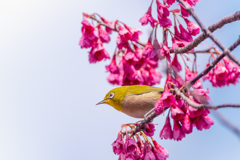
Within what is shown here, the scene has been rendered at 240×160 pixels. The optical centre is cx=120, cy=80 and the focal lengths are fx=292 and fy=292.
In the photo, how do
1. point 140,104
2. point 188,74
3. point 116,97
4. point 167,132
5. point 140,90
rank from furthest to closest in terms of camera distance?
point 116,97 → point 140,90 → point 140,104 → point 188,74 → point 167,132

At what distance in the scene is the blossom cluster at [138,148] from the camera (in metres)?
3.10

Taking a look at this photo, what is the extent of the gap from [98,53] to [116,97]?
1.36 meters

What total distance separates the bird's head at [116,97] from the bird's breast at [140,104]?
0.21 metres

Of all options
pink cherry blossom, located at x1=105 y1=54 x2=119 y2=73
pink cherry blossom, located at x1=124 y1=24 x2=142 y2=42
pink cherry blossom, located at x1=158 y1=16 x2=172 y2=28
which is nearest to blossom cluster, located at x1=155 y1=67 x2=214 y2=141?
pink cherry blossom, located at x1=158 y1=16 x2=172 y2=28

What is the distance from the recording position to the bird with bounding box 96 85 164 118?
4562 millimetres

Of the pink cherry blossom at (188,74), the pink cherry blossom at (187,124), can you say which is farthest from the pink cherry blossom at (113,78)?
the pink cherry blossom at (187,124)

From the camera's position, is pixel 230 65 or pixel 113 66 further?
pixel 113 66

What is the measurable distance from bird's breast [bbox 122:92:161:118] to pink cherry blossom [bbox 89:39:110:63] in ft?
3.32

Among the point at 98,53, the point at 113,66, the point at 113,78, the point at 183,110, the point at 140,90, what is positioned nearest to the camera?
the point at 183,110

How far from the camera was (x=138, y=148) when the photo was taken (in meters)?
3.26

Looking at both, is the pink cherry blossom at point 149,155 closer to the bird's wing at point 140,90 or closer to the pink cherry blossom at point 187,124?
the pink cherry blossom at point 187,124

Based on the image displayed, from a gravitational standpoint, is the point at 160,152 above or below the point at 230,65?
below

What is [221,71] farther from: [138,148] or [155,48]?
[138,148]

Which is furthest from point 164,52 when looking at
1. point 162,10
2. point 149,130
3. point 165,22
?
point 149,130
